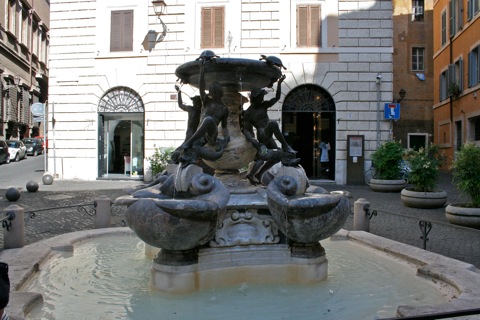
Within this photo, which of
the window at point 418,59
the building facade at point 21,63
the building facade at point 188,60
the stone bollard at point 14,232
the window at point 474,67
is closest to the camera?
the stone bollard at point 14,232

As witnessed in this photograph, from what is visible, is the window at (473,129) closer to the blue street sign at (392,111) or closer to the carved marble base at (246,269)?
the blue street sign at (392,111)

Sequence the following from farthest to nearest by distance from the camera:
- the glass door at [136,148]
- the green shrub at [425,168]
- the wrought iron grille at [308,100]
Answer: the glass door at [136,148] < the wrought iron grille at [308,100] < the green shrub at [425,168]

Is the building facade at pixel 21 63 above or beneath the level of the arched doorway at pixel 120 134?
above

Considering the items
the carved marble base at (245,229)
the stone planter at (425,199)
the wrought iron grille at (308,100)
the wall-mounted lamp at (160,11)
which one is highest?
the wall-mounted lamp at (160,11)

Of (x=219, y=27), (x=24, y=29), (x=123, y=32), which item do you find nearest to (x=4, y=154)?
(x=123, y=32)

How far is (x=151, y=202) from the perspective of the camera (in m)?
4.30

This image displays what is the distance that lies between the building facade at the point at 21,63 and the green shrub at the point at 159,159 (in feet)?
74.9

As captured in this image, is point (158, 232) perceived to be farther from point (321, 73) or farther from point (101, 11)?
point (101, 11)

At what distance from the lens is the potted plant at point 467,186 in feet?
29.4

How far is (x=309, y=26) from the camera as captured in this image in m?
19.4

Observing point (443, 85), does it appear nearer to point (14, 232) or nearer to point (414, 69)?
point (414, 69)

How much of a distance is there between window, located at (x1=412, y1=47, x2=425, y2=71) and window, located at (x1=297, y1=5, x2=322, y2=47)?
19.4 meters

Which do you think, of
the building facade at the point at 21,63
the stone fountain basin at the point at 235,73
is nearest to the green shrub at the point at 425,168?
the stone fountain basin at the point at 235,73

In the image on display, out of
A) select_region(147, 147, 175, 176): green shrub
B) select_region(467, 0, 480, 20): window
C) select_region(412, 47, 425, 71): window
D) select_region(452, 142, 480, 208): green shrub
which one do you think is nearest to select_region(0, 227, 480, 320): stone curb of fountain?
select_region(452, 142, 480, 208): green shrub
